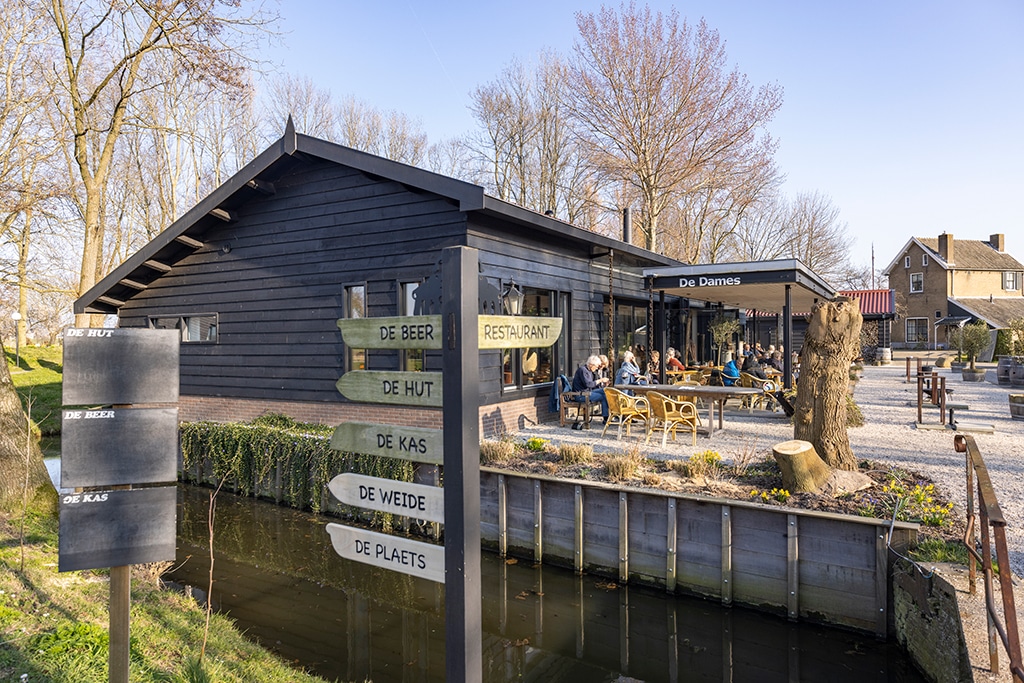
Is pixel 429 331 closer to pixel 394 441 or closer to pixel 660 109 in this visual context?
pixel 394 441

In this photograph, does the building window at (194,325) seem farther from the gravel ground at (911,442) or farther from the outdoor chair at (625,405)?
the outdoor chair at (625,405)

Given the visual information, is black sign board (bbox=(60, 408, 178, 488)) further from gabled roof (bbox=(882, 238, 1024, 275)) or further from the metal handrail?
gabled roof (bbox=(882, 238, 1024, 275))

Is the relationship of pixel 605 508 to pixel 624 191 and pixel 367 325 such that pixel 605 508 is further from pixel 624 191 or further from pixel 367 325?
pixel 624 191

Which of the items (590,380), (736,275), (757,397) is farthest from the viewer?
(757,397)

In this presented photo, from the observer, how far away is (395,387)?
3.03m

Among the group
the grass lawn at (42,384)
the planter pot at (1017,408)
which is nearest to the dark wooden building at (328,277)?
the grass lawn at (42,384)

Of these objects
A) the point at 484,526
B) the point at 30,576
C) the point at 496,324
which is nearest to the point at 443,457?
the point at 496,324

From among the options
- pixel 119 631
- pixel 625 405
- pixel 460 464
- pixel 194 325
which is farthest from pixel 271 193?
pixel 460 464

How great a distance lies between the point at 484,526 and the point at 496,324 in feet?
18.9

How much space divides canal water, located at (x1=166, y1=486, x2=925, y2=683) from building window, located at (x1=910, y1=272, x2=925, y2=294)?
47.5 m

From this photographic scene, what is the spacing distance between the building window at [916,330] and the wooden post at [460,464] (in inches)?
1966

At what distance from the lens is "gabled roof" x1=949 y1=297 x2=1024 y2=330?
40625mm

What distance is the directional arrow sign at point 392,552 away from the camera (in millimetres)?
2777

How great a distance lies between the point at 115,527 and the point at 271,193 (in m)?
10.2
